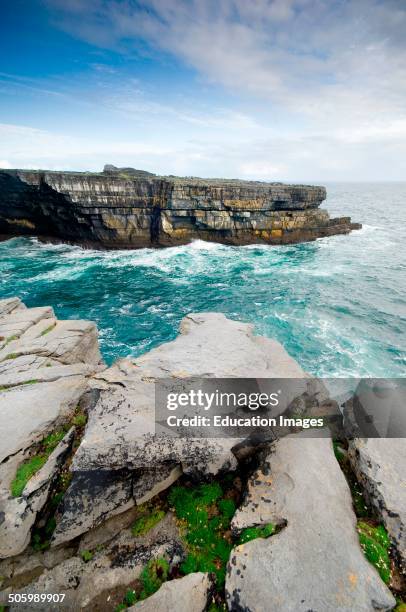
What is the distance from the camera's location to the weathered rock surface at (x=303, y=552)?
507cm

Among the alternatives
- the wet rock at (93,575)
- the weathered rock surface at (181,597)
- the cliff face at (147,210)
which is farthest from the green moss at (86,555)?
the cliff face at (147,210)

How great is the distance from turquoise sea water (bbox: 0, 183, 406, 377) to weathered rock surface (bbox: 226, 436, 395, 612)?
33.7ft

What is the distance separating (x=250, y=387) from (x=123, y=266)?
3263 cm

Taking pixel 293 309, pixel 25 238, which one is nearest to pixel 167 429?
pixel 293 309

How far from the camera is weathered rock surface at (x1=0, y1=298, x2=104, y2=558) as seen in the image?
21.1ft

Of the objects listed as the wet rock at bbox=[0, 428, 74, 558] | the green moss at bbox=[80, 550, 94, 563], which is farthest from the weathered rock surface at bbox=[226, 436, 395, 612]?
the wet rock at bbox=[0, 428, 74, 558]

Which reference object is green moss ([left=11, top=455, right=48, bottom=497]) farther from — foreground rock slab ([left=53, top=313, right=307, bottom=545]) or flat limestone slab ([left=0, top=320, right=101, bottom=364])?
flat limestone slab ([left=0, top=320, right=101, bottom=364])

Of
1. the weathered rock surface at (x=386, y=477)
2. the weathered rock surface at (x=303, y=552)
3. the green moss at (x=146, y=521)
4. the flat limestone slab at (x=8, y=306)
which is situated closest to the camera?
the weathered rock surface at (x=303, y=552)

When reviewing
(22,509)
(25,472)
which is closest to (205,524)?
(22,509)

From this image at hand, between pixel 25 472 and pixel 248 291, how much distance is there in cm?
2453

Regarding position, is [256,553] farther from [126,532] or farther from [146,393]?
[146,393]

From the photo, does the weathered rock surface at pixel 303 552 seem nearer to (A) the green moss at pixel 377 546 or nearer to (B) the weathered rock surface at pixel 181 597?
(A) the green moss at pixel 377 546

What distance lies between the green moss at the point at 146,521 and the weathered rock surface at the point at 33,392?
7.56ft

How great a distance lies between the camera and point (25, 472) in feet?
23.3
